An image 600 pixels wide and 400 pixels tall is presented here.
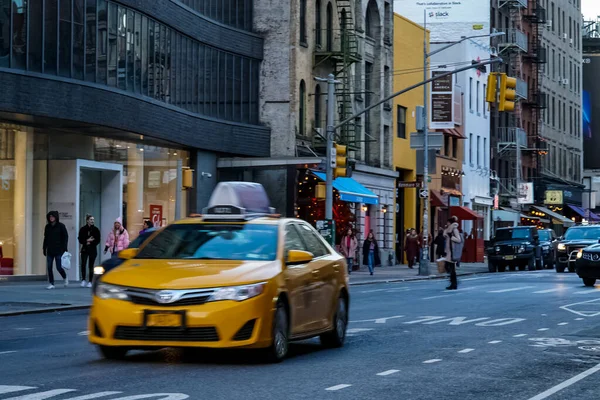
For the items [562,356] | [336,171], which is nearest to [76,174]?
[336,171]

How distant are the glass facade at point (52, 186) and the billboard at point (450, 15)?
39098mm

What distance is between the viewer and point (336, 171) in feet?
128

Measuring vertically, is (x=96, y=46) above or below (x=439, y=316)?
above

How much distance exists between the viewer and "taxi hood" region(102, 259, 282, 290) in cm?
1306

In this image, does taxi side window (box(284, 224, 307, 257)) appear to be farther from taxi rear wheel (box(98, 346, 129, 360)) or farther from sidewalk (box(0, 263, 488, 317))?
sidewalk (box(0, 263, 488, 317))

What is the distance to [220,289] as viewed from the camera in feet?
42.7

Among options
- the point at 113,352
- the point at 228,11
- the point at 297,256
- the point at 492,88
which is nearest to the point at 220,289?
the point at 297,256

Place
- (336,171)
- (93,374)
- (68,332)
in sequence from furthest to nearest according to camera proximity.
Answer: (336,171), (68,332), (93,374)

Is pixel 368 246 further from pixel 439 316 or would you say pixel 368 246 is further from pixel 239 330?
pixel 239 330

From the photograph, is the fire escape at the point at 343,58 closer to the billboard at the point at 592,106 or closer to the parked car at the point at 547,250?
the parked car at the point at 547,250

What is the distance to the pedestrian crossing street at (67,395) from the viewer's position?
10578 mm

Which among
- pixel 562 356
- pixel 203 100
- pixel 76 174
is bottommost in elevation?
pixel 562 356

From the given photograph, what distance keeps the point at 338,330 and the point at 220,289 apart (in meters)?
3.08

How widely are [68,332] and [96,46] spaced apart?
60.3ft
